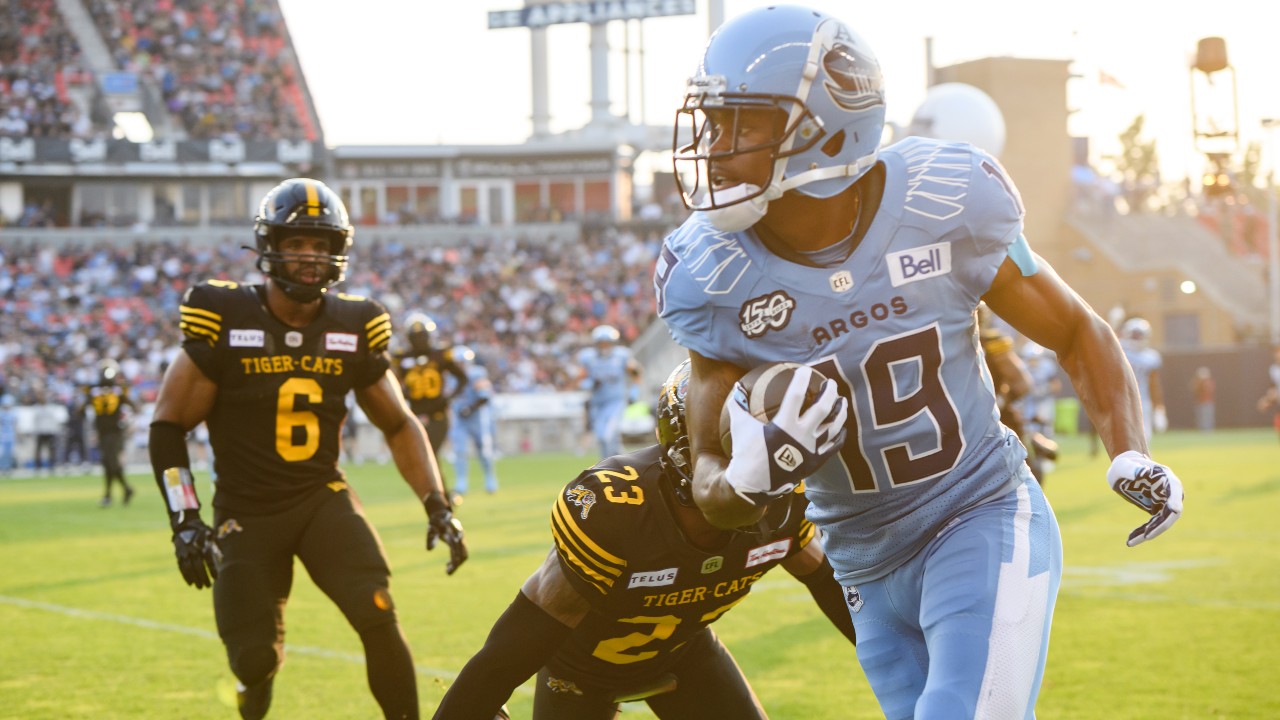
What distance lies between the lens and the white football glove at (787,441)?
2.70 meters

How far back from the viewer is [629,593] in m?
3.65

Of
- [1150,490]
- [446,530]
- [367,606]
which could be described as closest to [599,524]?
[1150,490]

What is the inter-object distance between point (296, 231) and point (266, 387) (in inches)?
23.4

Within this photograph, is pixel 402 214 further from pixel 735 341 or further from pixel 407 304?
pixel 735 341

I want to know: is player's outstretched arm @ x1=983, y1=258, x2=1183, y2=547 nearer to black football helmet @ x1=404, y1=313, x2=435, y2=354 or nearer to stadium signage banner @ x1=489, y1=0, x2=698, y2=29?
black football helmet @ x1=404, y1=313, x2=435, y2=354

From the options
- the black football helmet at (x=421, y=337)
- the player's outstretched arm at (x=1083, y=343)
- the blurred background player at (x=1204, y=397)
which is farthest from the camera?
the blurred background player at (x=1204, y=397)

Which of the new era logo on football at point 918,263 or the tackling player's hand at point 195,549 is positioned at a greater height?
the new era logo on football at point 918,263

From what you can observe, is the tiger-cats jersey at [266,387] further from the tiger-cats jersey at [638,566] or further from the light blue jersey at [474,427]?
the light blue jersey at [474,427]

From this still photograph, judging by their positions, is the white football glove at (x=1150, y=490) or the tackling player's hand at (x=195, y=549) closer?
the white football glove at (x=1150, y=490)

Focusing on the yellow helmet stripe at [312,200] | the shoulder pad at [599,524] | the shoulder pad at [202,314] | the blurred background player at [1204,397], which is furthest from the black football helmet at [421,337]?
the blurred background player at [1204,397]

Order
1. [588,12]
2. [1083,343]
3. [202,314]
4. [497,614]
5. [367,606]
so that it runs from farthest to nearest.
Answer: [588,12], [497,614], [202,314], [367,606], [1083,343]

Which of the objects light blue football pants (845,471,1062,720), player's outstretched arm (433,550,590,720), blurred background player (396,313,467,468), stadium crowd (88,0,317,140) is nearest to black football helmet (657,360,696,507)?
player's outstretched arm (433,550,590,720)

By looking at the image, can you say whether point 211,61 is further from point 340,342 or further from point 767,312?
point 767,312

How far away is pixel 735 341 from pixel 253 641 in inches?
102
